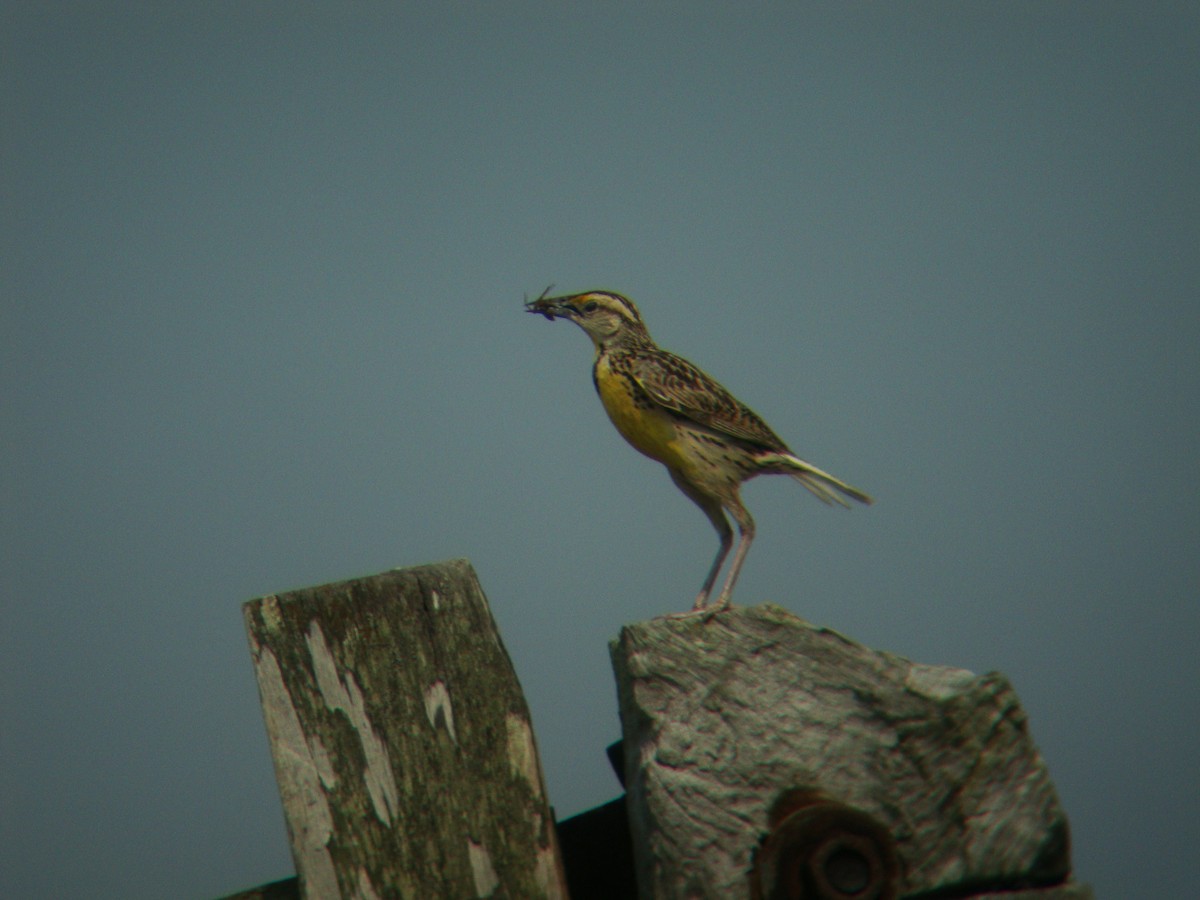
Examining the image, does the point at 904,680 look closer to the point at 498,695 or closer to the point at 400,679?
the point at 498,695

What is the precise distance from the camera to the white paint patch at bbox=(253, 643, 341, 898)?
11.9 ft

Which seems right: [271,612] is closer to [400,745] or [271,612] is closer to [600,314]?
[400,745]

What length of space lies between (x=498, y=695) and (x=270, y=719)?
0.70 m

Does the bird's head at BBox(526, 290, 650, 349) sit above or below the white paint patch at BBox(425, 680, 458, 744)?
above

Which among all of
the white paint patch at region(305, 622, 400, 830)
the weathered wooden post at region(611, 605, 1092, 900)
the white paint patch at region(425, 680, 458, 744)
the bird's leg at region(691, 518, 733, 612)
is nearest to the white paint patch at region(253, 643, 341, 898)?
the white paint patch at region(305, 622, 400, 830)

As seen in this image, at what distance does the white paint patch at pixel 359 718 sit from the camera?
3.73 m

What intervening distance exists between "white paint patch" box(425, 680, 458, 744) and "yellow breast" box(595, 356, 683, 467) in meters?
2.65

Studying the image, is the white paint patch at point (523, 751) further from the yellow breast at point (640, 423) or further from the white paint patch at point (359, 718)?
the yellow breast at point (640, 423)

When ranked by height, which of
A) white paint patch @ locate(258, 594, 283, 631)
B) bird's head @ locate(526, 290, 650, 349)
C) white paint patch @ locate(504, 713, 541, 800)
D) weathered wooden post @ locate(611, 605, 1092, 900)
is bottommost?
weathered wooden post @ locate(611, 605, 1092, 900)

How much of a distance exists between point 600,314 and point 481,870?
405 cm

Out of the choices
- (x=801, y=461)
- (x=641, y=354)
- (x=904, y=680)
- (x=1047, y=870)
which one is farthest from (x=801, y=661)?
(x=641, y=354)

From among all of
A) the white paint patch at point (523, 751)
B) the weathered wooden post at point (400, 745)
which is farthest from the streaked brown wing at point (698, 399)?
the white paint patch at point (523, 751)

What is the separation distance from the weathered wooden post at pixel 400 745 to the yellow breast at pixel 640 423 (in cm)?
248

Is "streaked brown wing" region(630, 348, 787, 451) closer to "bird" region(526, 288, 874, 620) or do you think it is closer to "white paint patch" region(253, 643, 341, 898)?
"bird" region(526, 288, 874, 620)
